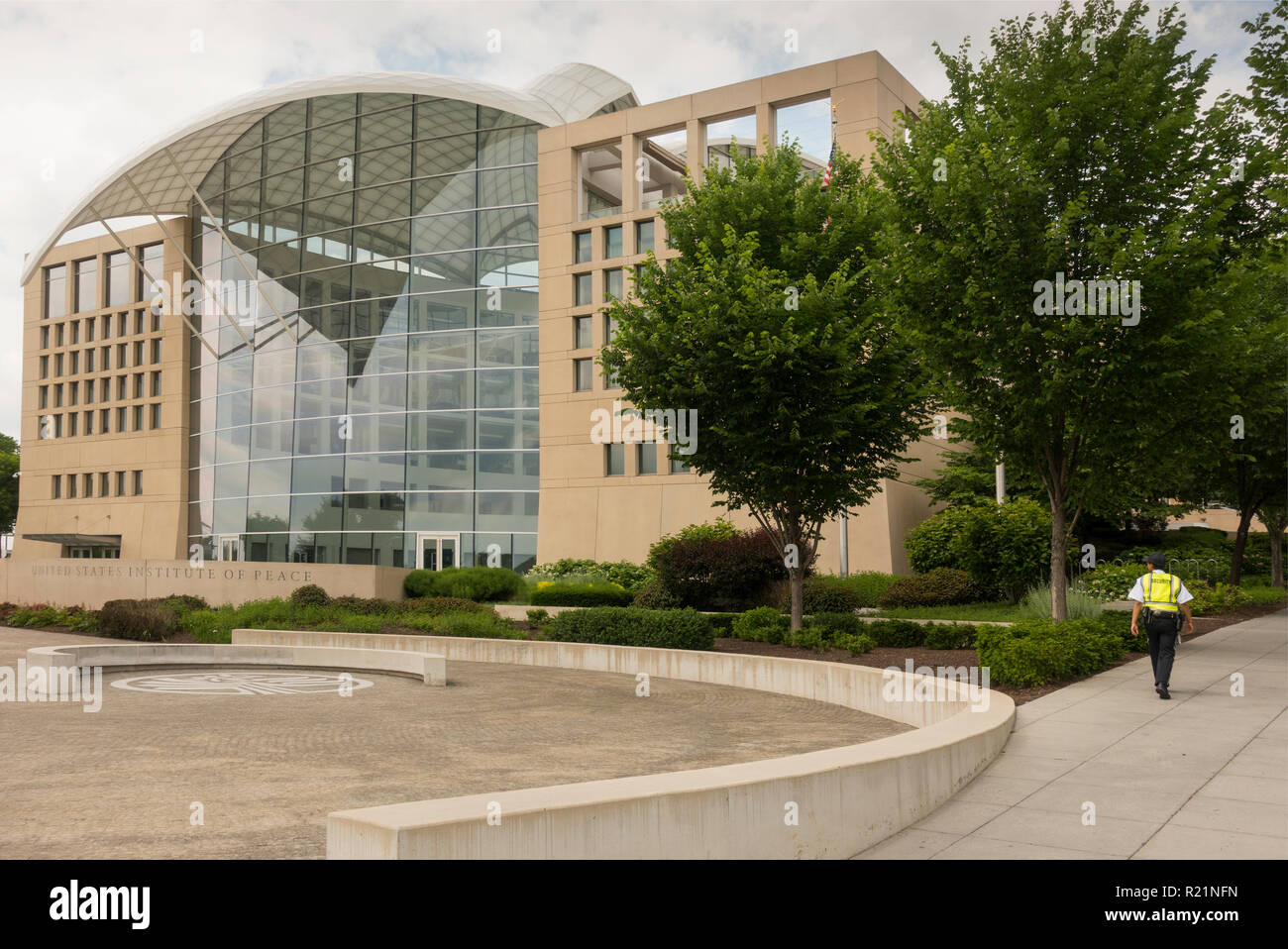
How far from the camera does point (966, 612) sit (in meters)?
22.7

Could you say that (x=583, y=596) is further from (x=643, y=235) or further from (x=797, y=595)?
(x=643, y=235)

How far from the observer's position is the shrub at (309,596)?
83.9 feet

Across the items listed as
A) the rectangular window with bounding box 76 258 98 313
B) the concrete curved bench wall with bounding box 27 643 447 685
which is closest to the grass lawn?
the concrete curved bench wall with bounding box 27 643 447 685

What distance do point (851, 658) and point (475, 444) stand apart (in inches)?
1030

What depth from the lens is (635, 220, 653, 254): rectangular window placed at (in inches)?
1449

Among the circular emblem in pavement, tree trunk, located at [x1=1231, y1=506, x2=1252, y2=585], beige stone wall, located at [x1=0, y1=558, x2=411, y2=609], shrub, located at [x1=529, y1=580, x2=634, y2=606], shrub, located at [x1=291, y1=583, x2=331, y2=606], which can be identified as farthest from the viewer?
beige stone wall, located at [x1=0, y1=558, x2=411, y2=609]

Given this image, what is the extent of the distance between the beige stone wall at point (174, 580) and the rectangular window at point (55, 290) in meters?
26.7

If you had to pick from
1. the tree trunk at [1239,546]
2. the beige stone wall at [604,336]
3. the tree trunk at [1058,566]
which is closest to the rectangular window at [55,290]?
the beige stone wall at [604,336]

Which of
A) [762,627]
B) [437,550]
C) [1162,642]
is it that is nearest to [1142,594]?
[1162,642]

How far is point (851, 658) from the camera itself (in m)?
15.7

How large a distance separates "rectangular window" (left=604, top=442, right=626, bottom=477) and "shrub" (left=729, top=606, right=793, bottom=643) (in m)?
17.6

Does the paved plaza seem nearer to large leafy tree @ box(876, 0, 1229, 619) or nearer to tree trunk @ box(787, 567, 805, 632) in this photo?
tree trunk @ box(787, 567, 805, 632)

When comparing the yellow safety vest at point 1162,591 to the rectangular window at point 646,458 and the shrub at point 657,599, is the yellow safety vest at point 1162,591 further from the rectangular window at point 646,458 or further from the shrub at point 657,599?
the rectangular window at point 646,458
